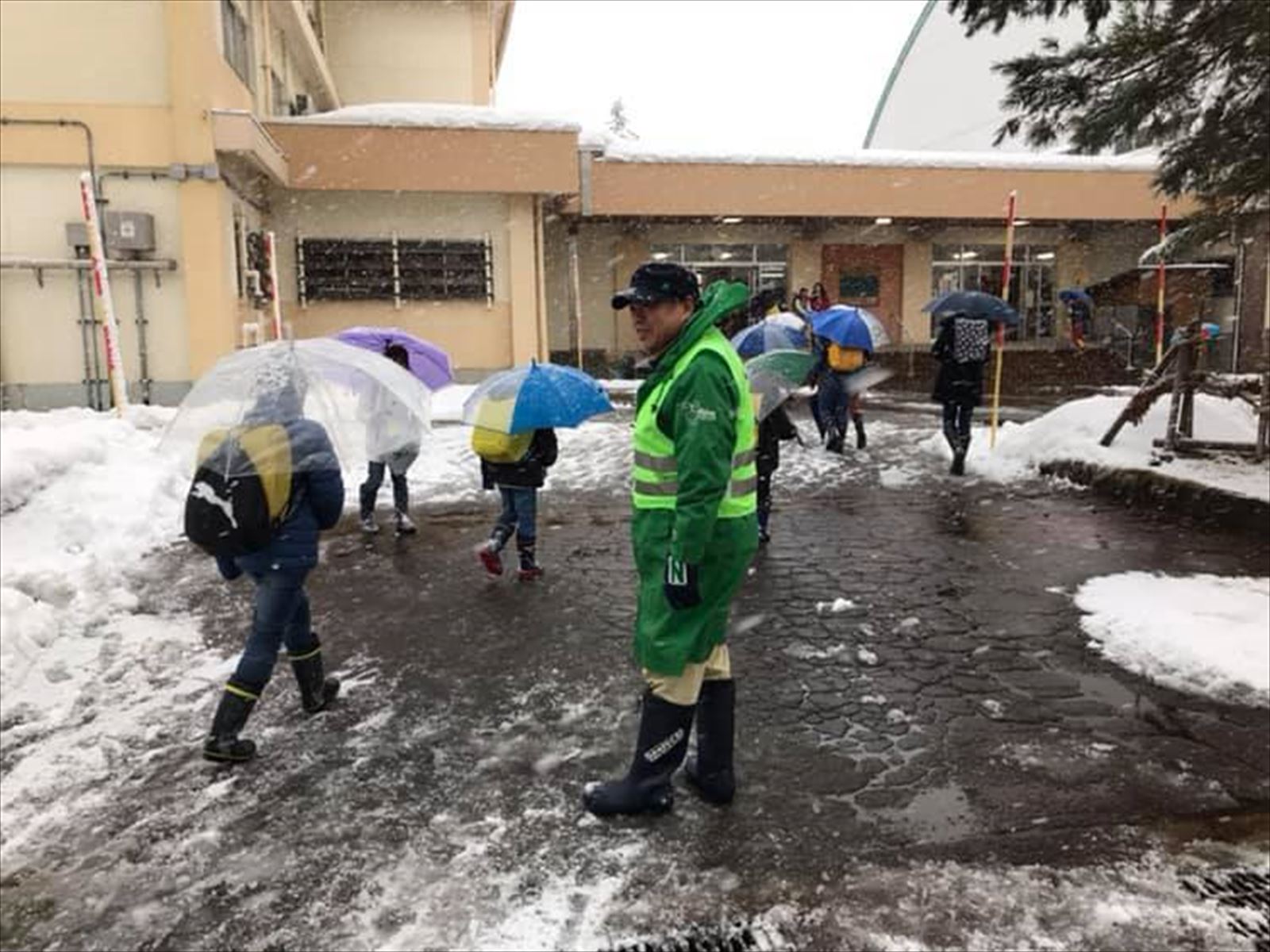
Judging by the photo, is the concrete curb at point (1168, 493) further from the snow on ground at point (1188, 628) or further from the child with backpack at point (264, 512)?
the child with backpack at point (264, 512)

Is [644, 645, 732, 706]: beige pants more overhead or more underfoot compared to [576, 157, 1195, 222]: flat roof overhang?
more underfoot

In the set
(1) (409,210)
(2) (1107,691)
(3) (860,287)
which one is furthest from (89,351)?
(3) (860,287)

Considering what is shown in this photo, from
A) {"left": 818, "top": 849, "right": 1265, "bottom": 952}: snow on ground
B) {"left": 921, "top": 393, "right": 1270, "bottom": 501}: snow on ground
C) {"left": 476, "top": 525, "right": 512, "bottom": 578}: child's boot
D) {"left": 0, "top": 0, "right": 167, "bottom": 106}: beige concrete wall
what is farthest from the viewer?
{"left": 0, "top": 0, "right": 167, "bottom": 106}: beige concrete wall

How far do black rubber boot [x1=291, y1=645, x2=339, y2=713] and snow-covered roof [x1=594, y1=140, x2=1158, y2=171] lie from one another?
63.0 feet

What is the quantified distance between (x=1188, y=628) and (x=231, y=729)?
5138 millimetres

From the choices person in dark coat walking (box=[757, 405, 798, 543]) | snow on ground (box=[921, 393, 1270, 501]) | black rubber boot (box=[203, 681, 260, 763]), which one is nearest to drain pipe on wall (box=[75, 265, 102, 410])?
person in dark coat walking (box=[757, 405, 798, 543])

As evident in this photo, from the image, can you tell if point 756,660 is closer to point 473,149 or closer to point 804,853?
point 804,853

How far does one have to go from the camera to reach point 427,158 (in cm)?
1892

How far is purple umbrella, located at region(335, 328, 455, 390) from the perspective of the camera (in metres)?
7.91

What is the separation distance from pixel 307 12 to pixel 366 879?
23684mm

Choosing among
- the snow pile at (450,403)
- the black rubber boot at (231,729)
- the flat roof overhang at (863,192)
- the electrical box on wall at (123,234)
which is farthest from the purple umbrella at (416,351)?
the flat roof overhang at (863,192)

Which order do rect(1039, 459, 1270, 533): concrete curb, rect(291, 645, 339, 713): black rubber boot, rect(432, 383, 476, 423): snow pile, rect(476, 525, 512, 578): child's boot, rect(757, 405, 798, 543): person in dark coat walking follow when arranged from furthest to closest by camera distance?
rect(432, 383, 476, 423): snow pile
rect(1039, 459, 1270, 533): concrete curb
rect(757, 405, 798, 543): person in dark coat walking
rect(476, 525, 512, 578): child's boot
rect(291, 645, 339, 713): black rubber boot

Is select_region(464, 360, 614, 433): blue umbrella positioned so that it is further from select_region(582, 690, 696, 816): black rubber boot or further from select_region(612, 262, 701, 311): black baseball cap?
select_region(582, 690, 696, 816): black rubber boot

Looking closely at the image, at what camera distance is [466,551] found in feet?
26.0
